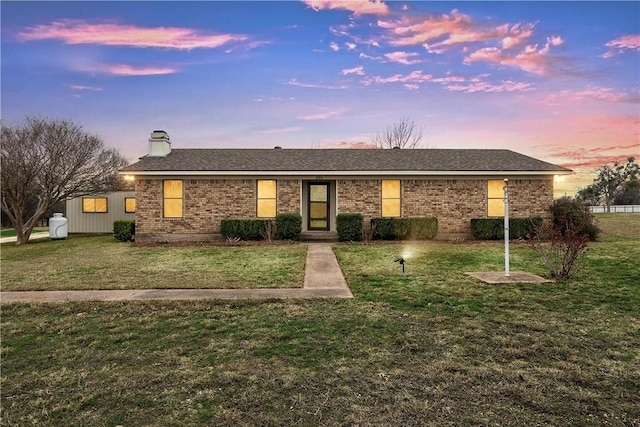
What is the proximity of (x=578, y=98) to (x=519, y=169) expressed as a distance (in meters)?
4.11

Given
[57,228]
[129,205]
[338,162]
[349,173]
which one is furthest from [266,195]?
[57,228]

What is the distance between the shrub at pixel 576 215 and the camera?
13648 millimetres

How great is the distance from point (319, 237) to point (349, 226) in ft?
5.09

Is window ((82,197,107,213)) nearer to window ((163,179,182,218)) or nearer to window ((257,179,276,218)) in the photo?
window ((163,179,182,218))

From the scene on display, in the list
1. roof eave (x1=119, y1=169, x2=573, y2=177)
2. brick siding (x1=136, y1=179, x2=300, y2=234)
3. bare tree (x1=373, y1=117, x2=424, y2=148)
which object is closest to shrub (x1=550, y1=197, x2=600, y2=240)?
roof eave (x1=119, y1=169, x2=573, y2=177)

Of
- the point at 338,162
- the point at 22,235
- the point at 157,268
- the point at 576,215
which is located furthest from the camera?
the point at 22,235

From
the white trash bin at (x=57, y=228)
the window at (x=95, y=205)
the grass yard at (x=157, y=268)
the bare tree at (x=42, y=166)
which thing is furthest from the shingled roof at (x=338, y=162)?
the window at (x=95, y=205)

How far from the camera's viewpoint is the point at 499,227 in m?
14.7

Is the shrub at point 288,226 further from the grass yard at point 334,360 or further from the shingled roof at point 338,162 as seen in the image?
the grass yard at point 334,360

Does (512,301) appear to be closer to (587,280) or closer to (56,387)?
(587,280)

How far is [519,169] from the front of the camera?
587 inches

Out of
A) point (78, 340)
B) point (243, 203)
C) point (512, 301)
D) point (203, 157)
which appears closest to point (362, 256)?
point (512, 301)

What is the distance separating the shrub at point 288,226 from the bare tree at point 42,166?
11.3 meters

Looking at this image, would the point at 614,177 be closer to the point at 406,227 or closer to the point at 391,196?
the point at 391,196
